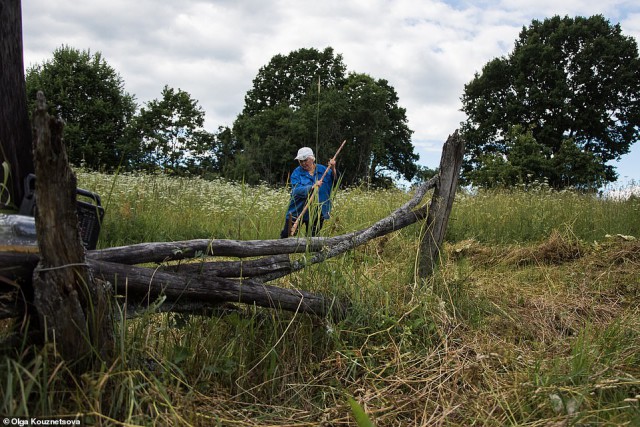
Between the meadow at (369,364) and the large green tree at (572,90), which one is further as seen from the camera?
the large green tree at (572,90)

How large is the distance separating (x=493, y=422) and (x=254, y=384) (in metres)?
1.19

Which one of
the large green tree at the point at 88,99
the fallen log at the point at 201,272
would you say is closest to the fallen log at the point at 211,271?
the fallen log at the point at 201,272

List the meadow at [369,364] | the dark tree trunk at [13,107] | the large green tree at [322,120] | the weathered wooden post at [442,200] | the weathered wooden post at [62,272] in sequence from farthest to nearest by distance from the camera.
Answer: the large green tree at [322,120] < the weathered wooden post at [442,200] < the dark tree trunk at [13,107] < the meadow at [369,364] < the weathered wooden post at [62,272]

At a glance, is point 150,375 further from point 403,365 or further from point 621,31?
point 621,31

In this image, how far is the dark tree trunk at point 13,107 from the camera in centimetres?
198

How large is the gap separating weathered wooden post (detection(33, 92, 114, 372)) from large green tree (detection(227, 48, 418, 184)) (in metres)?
24.9

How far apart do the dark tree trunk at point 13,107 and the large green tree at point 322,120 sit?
2456 centimetres

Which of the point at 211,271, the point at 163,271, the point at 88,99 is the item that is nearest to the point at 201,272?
the point at 211,271

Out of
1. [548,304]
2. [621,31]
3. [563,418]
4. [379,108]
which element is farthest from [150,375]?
[621,31]

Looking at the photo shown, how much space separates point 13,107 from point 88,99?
33.3 metres

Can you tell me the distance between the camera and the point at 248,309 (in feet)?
9.02

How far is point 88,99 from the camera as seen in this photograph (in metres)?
31.3

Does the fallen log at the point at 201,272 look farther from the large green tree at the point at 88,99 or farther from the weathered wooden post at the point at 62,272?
the large green tree at the point at 88,99

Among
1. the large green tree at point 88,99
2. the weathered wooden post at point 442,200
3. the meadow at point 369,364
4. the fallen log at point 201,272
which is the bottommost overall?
the meadow at point 369,364
